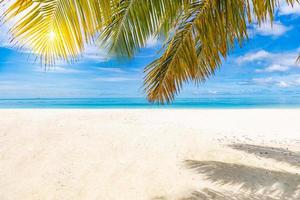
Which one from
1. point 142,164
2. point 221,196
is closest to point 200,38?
point 221,196

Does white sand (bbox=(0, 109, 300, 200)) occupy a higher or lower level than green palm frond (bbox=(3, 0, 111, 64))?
lower

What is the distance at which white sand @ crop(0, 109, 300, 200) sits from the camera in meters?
3.87

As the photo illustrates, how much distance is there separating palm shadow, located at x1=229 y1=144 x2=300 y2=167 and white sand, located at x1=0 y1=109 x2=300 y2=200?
0.02m

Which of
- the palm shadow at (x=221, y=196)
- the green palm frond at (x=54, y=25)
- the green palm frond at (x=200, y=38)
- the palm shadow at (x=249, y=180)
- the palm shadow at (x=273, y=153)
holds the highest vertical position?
the green palm frond at (x=54, y=25)

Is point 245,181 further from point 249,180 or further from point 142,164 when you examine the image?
point 142,164

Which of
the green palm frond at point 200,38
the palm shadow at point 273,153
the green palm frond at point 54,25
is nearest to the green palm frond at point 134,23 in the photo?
the green palm frond at point 200,38

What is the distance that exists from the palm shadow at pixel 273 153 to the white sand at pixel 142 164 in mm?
19

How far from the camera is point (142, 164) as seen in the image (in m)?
4.92

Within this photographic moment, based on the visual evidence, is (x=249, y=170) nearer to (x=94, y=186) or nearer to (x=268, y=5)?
(x=94, y=186)

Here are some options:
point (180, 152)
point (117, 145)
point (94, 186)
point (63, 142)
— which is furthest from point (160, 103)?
point (63, 142)

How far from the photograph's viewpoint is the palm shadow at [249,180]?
11.9 ft

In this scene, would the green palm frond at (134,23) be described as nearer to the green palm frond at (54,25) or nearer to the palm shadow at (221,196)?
the green palm frond at (54,25)

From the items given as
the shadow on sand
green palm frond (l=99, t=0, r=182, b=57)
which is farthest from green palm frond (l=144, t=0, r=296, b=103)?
the shadow on sand

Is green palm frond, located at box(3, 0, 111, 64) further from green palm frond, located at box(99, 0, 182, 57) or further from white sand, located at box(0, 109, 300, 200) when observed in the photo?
white sand, located at box(0, 109, 300, 200)
